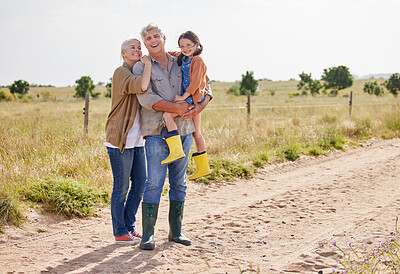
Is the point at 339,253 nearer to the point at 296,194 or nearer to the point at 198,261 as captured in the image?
the point at 198,261

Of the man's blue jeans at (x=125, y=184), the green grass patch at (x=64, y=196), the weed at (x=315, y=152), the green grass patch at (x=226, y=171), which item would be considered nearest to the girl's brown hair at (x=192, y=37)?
the man's blue jeans at (x=125, y=184)

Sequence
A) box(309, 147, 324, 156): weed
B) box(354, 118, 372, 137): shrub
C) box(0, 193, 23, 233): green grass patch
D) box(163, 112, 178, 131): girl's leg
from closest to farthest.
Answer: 1. box(163, 112, 178, 131): girl's leg
2. box(0, 193, 23, 233): green grass patch
3. box(309, 147, 324, 156): weed
4. box(354, 118, 372, 137): shrub

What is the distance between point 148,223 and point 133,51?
1804 millimetres

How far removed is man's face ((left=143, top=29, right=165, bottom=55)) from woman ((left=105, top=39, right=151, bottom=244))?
0.12m

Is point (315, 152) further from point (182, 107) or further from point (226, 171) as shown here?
point (182, 107)

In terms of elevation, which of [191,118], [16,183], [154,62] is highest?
[154,62]

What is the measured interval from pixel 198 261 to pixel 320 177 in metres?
4.74

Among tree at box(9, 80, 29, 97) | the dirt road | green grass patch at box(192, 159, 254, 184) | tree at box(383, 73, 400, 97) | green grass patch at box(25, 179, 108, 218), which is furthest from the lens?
tree at box(9, 80, 29, 97)

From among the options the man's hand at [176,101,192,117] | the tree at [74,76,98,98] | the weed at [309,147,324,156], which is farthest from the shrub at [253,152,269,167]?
the tree at [74,76,98,98]

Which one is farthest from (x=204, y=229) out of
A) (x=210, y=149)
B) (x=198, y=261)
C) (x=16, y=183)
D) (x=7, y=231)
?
(x=210, y=149)

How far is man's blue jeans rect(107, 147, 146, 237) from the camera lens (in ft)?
14.4

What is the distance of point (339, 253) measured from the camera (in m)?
4.21

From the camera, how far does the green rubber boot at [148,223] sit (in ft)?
13.9

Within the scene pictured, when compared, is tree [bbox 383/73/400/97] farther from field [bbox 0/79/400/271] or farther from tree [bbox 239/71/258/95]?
field [bbox 0/79/400/271]
